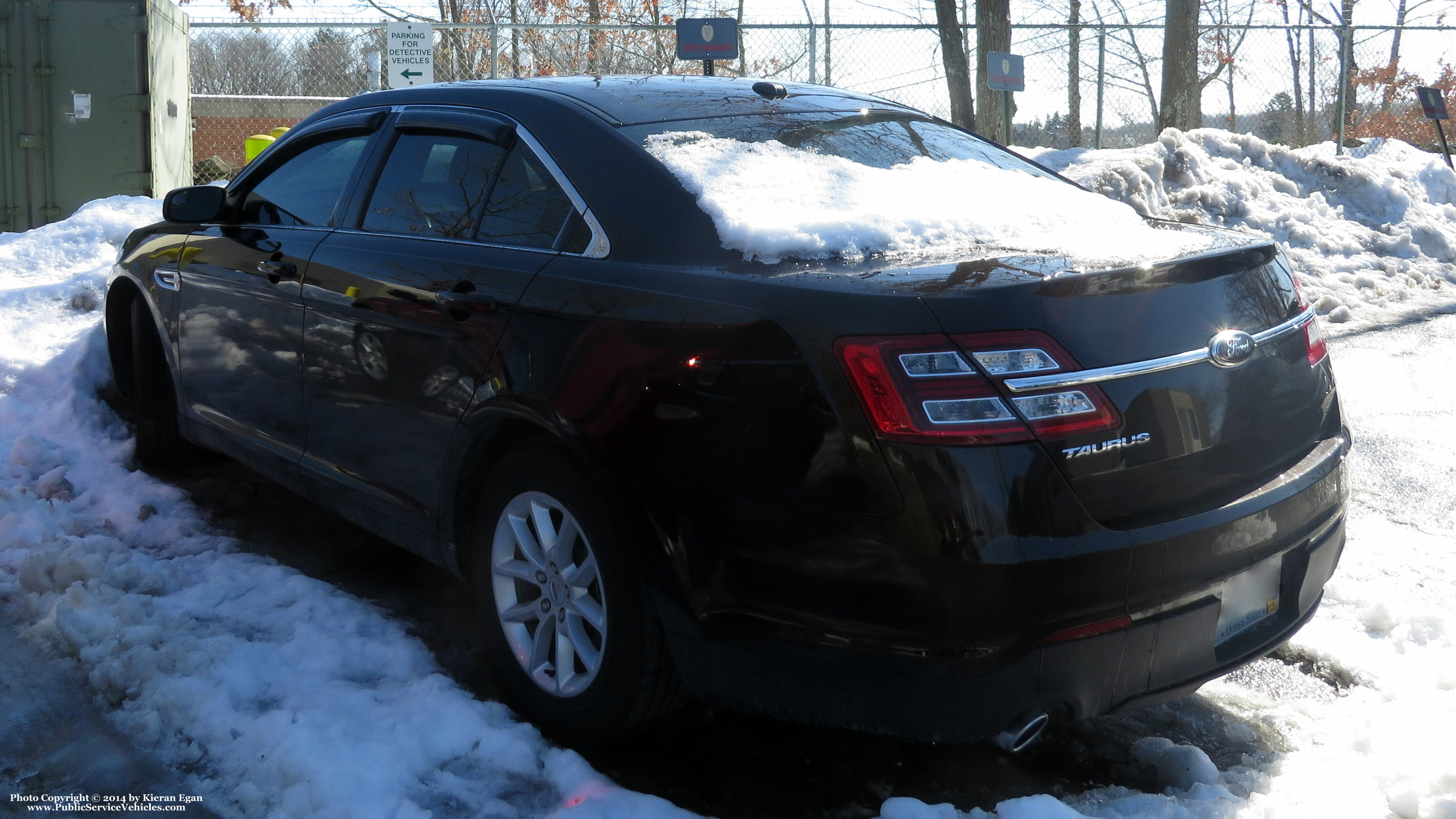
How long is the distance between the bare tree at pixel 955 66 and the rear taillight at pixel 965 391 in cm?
1272

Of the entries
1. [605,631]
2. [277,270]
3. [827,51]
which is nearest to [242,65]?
[827,51]

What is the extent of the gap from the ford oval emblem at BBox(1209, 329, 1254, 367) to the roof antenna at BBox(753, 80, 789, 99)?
5.29 feet

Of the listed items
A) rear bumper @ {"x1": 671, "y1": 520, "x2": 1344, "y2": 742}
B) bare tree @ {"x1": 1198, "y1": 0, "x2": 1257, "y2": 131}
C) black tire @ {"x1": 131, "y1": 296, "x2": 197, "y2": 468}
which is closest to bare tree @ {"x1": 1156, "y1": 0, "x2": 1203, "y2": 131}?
bare tree @ {"x1": 1198, "y1": 0, "x2": 1257, "y2": 131}

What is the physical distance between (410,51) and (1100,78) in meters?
8.10

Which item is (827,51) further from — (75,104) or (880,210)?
(880,210)

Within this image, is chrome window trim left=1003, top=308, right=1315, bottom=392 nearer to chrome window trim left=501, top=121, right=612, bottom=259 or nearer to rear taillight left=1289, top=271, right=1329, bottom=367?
rear taillight left=1289, top=271, right=1329, bottom=367

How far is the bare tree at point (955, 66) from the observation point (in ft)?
47.1

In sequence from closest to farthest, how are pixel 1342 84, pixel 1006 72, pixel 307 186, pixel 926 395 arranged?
pixel 926 395
pixel 307 186
pixel 1006 72
pixel 1342 84

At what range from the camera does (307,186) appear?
4.07m

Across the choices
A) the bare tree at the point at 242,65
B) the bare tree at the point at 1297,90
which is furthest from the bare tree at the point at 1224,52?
the bare tree at the point at 242,65

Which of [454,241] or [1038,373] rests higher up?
[454,241]

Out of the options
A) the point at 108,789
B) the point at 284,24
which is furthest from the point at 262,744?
the point at 284,24

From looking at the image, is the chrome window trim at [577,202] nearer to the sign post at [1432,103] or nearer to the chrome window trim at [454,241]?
the chrome window trim at [454,241]

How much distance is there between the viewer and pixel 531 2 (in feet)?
78.5
